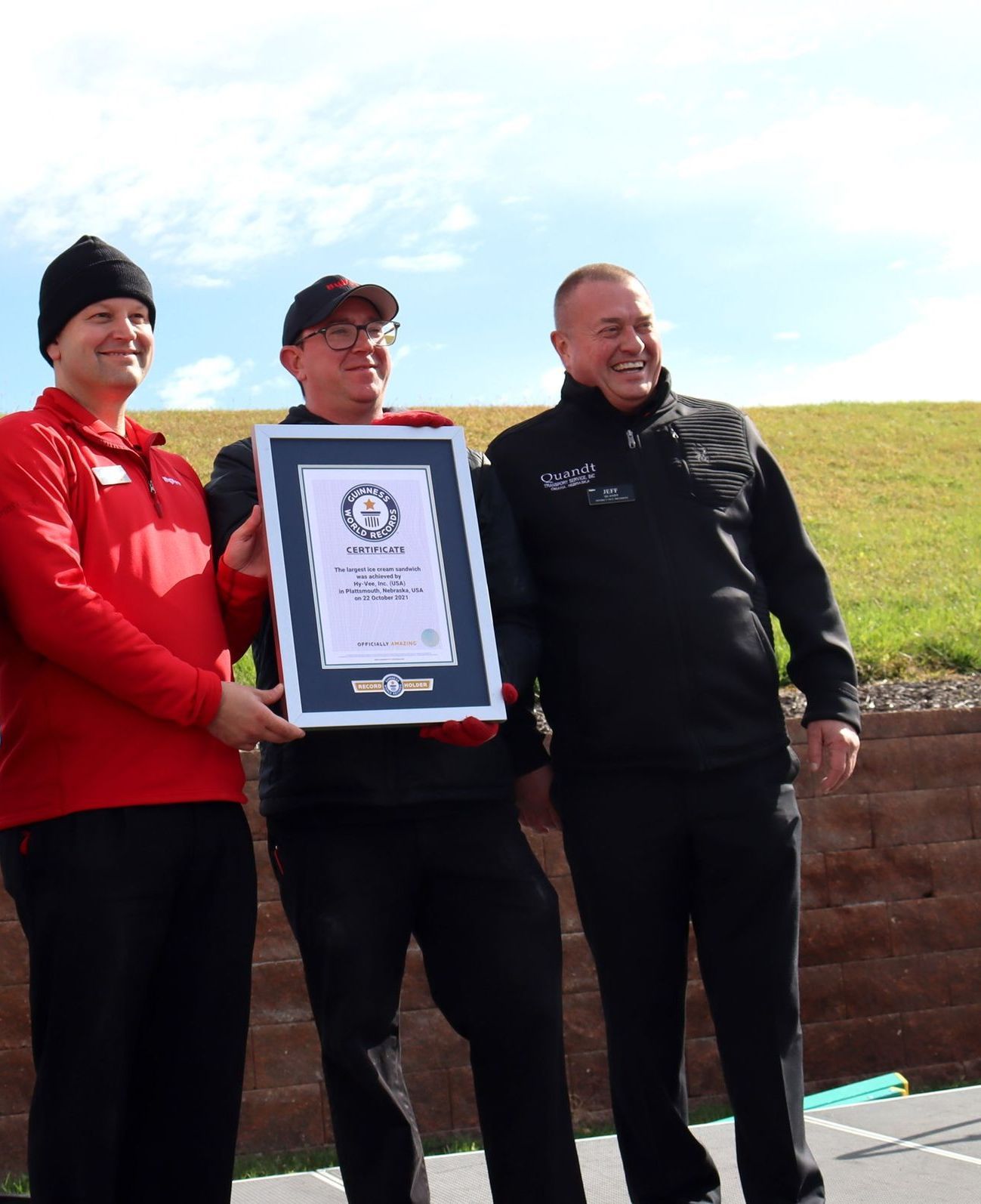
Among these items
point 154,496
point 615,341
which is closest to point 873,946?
point 615,341

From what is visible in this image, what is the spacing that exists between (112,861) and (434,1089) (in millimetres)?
3343

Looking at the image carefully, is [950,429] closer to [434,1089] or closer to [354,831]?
[434,1089]

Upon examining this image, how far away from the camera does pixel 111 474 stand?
2.96 metres

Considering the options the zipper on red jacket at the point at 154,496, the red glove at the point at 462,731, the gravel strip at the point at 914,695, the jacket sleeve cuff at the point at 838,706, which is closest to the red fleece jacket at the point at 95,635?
the zipper on red jacket at the point at 154,496

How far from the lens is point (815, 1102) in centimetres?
568

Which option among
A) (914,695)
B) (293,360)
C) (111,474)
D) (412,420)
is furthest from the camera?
Result: (914,695)

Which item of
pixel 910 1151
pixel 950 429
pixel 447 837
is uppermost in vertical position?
pixel 950 429

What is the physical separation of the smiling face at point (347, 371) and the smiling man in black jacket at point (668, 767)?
0.46 m

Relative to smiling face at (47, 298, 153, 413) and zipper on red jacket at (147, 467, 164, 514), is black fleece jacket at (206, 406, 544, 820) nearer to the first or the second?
zipper on red jacket at (147, 467, 164, 514)

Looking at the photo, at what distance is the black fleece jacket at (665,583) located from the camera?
134 inches

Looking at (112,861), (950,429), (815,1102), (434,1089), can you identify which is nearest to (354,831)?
(112,861)

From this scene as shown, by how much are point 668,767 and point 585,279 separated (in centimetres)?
134

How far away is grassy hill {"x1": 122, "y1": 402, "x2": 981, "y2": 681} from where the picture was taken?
8.45 metres

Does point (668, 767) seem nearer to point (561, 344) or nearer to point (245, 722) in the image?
point (245, 722)
